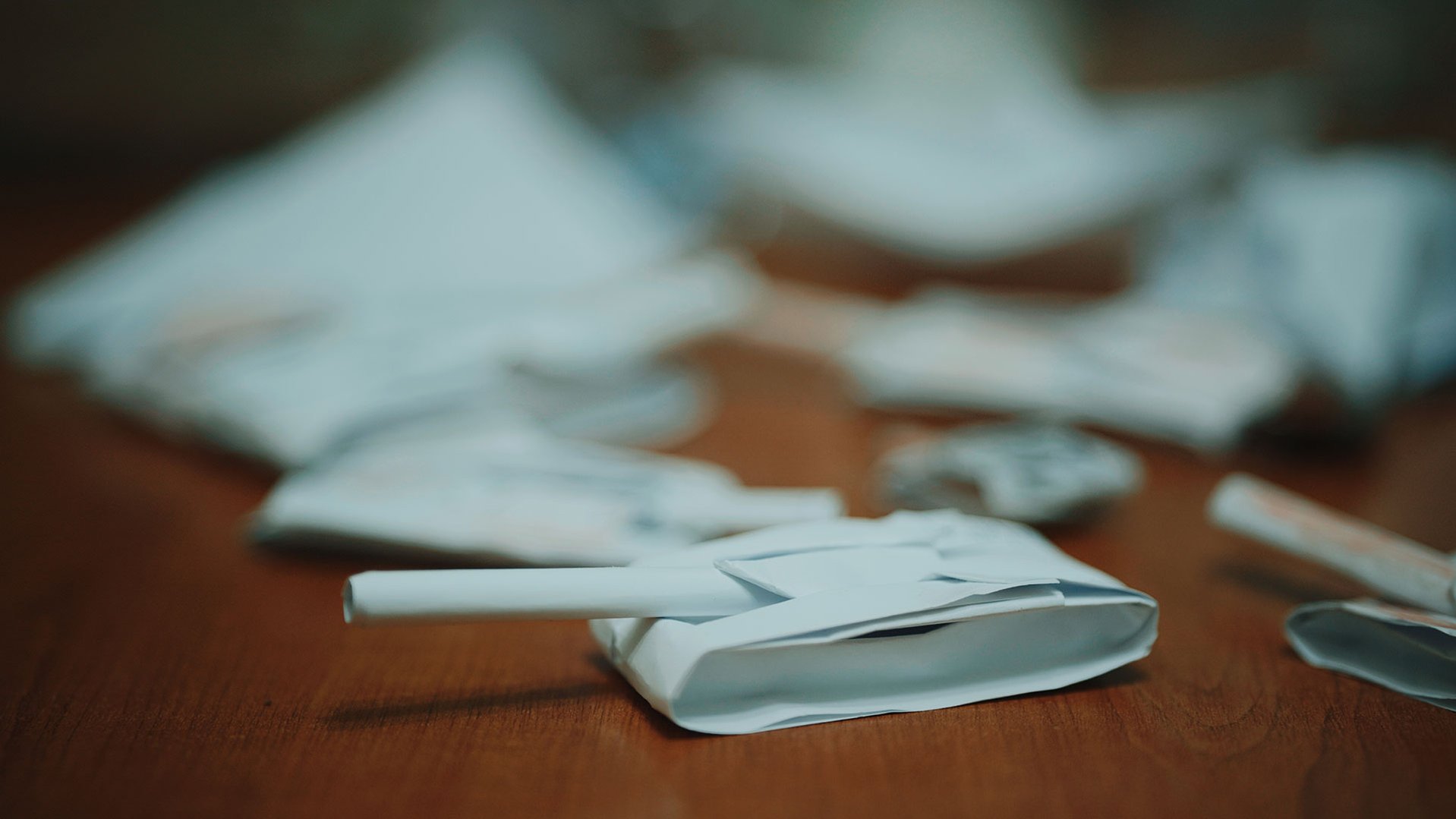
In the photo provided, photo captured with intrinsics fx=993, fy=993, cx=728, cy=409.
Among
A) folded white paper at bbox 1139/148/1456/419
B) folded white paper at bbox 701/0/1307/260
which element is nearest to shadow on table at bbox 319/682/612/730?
folded white paper at bbox 1139/148/1456/419

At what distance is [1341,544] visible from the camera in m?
0.44

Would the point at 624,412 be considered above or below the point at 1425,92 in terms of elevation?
below

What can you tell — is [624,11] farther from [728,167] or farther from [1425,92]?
[1425,92]

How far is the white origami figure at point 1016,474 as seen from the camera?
0.54 meters

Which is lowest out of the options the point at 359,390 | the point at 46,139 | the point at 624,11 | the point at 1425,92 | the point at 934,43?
the point at 359,390

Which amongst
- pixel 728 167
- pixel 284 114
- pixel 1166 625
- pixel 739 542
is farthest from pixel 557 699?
pixel 284 114

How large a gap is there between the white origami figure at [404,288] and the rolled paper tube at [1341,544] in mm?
389

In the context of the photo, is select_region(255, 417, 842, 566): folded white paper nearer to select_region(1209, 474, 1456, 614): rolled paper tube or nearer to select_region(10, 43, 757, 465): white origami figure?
select_region(10, 43, 757, 465): white origami figure

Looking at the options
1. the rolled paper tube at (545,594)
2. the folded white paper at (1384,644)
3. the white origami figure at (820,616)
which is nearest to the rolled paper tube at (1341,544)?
the folded white paper at (1384,644)

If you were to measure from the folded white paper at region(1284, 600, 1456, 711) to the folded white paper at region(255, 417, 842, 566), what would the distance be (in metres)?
0.21

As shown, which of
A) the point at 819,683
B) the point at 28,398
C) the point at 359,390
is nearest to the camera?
the point at 819,683

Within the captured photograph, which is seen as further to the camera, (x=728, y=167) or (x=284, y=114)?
(x=284, y=114)

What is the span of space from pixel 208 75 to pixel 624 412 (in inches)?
65.8

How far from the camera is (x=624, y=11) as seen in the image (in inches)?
77.9
